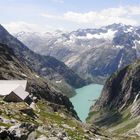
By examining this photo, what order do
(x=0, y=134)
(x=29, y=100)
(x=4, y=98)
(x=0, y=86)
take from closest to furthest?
1. (x=0, y=134)
2. (x=4, y=98)
3. (x=0, y=86)
4. (x=29, y=100)

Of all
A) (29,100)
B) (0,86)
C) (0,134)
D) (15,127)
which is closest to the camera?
(0,134)

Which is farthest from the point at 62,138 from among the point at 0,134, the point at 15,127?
the point at 0,134

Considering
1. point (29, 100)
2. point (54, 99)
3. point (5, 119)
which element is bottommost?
point (54, 99)

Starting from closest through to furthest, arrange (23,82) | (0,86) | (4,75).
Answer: (0,86) → (23,82) → (4,75)

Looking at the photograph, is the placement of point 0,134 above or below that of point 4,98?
above

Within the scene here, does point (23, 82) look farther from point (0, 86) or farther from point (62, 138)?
point (62, 138)

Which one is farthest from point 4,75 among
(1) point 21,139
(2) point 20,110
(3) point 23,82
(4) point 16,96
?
(1) point 21,139

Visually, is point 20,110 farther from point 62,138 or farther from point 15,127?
point 15,127

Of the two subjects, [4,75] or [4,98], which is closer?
[4,98]

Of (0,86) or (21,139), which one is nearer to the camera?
(21,139)
